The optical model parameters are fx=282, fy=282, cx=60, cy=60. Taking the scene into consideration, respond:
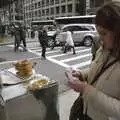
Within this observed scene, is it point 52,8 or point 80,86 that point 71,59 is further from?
point 52,8

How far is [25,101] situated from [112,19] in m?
1.50

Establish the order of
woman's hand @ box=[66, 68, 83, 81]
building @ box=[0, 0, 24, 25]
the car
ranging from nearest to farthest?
woman's hand @ box=[66, 68, 83, 81], the car, building @ box=[0, 0, 24, 25]

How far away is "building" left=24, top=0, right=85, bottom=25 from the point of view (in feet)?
261

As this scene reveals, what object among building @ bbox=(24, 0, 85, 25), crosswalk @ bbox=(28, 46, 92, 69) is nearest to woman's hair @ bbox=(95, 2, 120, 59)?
crosswalk @ bbox=(28, 46, 92, 69)

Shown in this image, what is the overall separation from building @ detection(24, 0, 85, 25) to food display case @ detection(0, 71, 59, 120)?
72.9 metres

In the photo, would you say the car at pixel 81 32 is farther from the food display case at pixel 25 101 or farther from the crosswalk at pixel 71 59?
the food display case at pixel 25 101

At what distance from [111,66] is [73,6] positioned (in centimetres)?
7944

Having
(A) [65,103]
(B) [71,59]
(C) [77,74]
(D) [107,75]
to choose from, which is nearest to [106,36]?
(D) [107,75]

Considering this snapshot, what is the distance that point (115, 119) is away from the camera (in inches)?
Answer: 78.4

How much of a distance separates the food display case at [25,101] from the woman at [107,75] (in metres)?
1.04

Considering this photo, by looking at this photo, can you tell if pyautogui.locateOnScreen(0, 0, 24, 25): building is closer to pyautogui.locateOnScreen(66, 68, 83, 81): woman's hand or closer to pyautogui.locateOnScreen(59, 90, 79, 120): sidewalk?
pyautogui.locateOnScreen(59, 90, 79, 120): sidewalk

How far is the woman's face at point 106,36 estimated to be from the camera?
73.0 inches

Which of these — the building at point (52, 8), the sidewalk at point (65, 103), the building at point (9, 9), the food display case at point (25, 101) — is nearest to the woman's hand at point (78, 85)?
the food display case at point (25, 101)

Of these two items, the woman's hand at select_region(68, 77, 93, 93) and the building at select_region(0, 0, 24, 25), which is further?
the building at select_region(0, 0, 24, 25)
